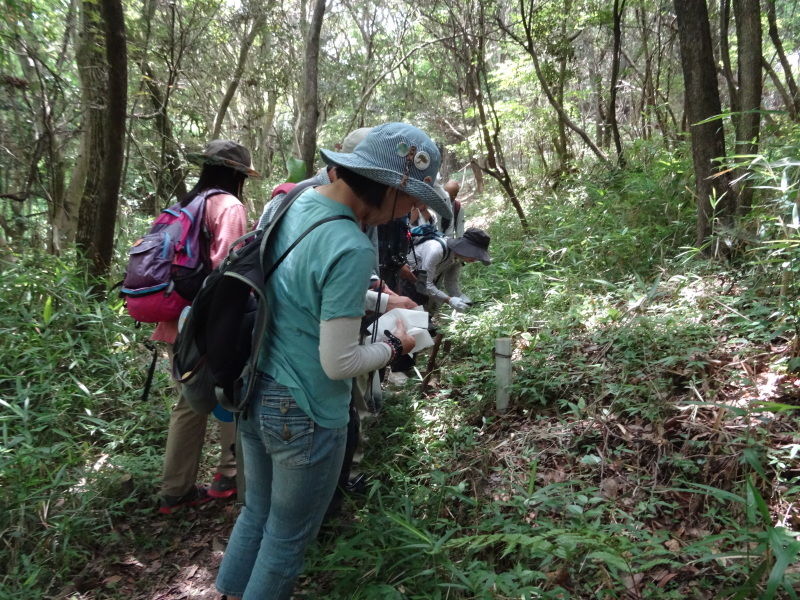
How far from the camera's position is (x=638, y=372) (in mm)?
3180

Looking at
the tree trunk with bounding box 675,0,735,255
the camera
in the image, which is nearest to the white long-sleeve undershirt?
the camera

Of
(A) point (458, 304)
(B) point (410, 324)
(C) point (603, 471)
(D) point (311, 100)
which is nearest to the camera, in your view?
(B) point (410, 324)

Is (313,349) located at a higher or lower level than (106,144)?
lower

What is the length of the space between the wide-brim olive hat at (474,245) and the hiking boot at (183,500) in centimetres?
266

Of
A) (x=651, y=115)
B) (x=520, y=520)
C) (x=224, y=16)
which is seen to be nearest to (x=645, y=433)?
(x=520, y=520)

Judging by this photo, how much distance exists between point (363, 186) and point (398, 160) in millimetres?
135

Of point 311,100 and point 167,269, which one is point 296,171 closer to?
point 311,100

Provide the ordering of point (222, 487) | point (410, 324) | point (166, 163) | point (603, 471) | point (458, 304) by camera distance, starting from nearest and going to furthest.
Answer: point (410, 324), point (603, 471), point (222, 487), point (458, 304), point (166, 163)

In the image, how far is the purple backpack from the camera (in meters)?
2.68

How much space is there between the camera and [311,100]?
6625 millimetres

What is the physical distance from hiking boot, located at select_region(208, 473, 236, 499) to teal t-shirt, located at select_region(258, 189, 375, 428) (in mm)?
1787

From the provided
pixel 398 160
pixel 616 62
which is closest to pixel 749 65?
pixel 616 62

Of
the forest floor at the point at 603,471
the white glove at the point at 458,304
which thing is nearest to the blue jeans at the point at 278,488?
the forest floor at the point at 603,471

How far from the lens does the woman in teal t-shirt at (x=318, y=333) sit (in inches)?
60.3
